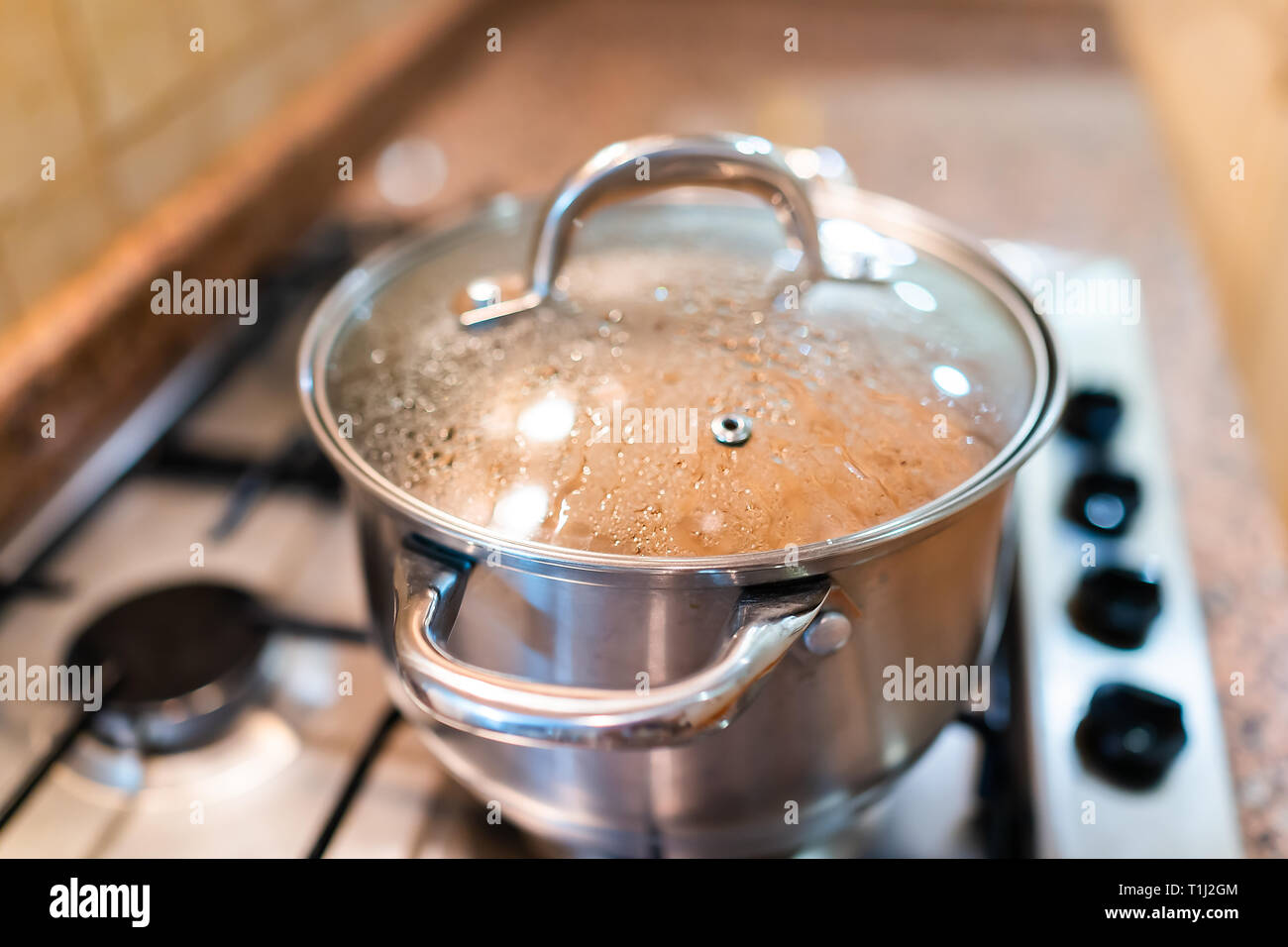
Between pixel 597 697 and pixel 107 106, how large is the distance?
0.58 m

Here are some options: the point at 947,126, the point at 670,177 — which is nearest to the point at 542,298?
the point at 670,177

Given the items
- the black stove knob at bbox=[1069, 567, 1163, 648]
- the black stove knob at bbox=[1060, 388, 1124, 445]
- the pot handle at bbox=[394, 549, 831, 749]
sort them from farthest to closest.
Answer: the black stove knob at bbox=[1060, 388, 1124, 445] < the black stove knob at bbox=[1069, 567, 1163, 648] < the pot handle at bbox=[394, 549, 831, 749]

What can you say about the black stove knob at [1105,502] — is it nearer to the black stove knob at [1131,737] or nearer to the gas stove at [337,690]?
the gas stove at [337,690]

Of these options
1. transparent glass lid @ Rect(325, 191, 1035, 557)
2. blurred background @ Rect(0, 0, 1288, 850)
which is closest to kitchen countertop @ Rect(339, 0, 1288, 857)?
blurred background @ Rect(0, 0, 1288, 850)

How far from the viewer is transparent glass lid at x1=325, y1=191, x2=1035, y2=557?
38 centimetres

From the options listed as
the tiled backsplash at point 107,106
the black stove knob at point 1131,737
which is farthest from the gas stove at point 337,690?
the tiled backsplash at point 107,106

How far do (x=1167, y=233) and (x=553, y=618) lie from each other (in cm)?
79

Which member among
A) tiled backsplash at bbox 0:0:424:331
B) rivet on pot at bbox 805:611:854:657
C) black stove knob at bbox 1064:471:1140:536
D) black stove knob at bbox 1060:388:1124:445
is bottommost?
black stove knob at bbox 1064:471:1140:536

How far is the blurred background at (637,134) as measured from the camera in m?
0.63

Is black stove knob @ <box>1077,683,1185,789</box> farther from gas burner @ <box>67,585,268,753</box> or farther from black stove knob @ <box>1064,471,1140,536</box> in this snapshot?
gas burner @ <box>67,585,268,753</box>

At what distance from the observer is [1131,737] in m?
0.49

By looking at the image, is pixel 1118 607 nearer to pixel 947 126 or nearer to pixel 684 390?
pixel 684 390

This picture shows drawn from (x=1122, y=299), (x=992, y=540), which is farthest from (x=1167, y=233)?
(x=992, y=540)
